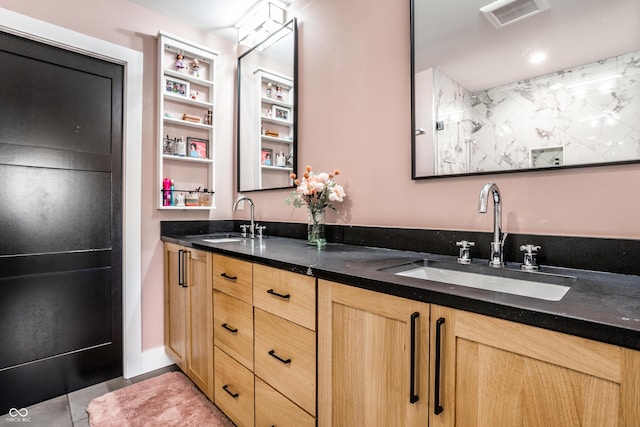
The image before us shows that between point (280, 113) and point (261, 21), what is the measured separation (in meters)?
0.69

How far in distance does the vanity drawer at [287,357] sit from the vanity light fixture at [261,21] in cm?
203

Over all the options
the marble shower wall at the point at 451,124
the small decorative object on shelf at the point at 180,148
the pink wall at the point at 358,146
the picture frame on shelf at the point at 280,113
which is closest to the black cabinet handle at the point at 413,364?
the pink wall at the point at 358,146

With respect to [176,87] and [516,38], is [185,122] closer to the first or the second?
[176,87]

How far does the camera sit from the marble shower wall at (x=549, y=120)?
3.38 ft

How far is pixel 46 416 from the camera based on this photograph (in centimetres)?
174

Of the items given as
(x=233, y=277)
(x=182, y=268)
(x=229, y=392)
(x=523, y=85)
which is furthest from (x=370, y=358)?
(x=182, y=268)

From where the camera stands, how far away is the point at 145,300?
2295 millimetres

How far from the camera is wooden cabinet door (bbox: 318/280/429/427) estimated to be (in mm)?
824

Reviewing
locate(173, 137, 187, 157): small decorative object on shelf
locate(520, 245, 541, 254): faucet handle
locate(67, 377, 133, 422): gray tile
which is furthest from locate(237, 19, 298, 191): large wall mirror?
locate(67, 377, 133, 422): gray tile

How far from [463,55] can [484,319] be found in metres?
1.18

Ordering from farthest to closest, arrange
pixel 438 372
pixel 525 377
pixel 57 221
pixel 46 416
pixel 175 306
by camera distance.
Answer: pixel 175 306 → pixel 57 221 → pixel 46 416 → pixel 438 372 → pixel 525 377

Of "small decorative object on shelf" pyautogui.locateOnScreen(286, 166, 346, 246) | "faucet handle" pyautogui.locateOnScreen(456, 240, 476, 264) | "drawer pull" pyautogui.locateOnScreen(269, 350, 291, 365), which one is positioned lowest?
"drawer pull" pyautogui.locateOnScreen(269, 350, 291, 365)

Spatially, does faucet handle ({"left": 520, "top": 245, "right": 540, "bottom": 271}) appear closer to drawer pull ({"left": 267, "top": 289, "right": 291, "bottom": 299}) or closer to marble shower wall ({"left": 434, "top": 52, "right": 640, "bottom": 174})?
marble shower wall ({"left": 434, "top": 52, "right": 640, "bottom": 174})

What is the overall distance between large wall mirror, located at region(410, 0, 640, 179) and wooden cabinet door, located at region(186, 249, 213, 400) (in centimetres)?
124
